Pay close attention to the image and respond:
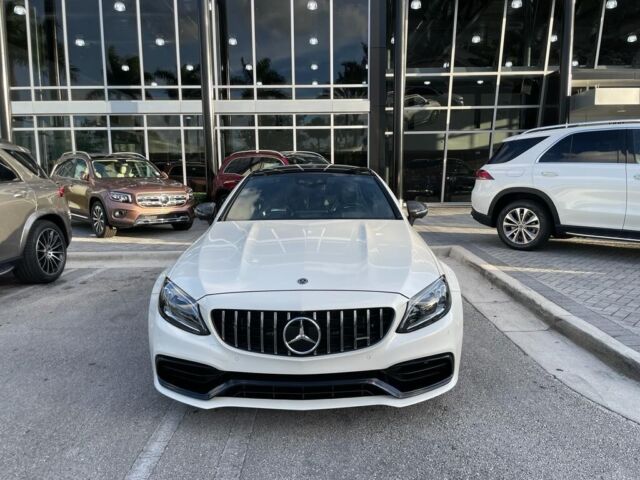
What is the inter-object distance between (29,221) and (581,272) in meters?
7.22

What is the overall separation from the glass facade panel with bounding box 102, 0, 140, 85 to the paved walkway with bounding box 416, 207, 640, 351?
42.7ft

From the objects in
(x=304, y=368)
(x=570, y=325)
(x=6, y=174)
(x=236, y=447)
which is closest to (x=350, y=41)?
(x=6, y=174)

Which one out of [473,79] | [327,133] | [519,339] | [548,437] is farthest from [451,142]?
[548,437]

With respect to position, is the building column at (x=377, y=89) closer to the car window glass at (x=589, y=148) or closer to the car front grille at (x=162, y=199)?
the car front grille at (x=162, y=199)

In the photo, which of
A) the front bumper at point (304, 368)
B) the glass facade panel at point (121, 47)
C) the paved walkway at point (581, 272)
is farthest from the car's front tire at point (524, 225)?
the glass facade panel at point (121, 47)

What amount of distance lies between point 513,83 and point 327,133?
6.54 m

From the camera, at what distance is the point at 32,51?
1772cm

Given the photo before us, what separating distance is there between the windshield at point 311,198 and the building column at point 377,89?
39.2ft

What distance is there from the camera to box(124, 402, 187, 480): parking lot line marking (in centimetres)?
254

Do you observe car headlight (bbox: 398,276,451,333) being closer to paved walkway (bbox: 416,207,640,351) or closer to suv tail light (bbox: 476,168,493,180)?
paved walkway (bbox: 416,207,640,351)

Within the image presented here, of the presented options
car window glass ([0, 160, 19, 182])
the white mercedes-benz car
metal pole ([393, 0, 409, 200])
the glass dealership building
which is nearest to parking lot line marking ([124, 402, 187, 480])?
the white mercedes-benz car

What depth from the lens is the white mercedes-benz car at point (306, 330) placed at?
268cm

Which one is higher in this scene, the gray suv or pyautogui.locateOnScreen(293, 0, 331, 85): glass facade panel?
pyautogui.locateOnScreen(293, 0, 331, 85): glass facade panel

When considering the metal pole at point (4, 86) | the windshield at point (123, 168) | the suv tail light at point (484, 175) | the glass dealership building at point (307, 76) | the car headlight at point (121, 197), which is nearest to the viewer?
the suv tail light at point (484, 175)
